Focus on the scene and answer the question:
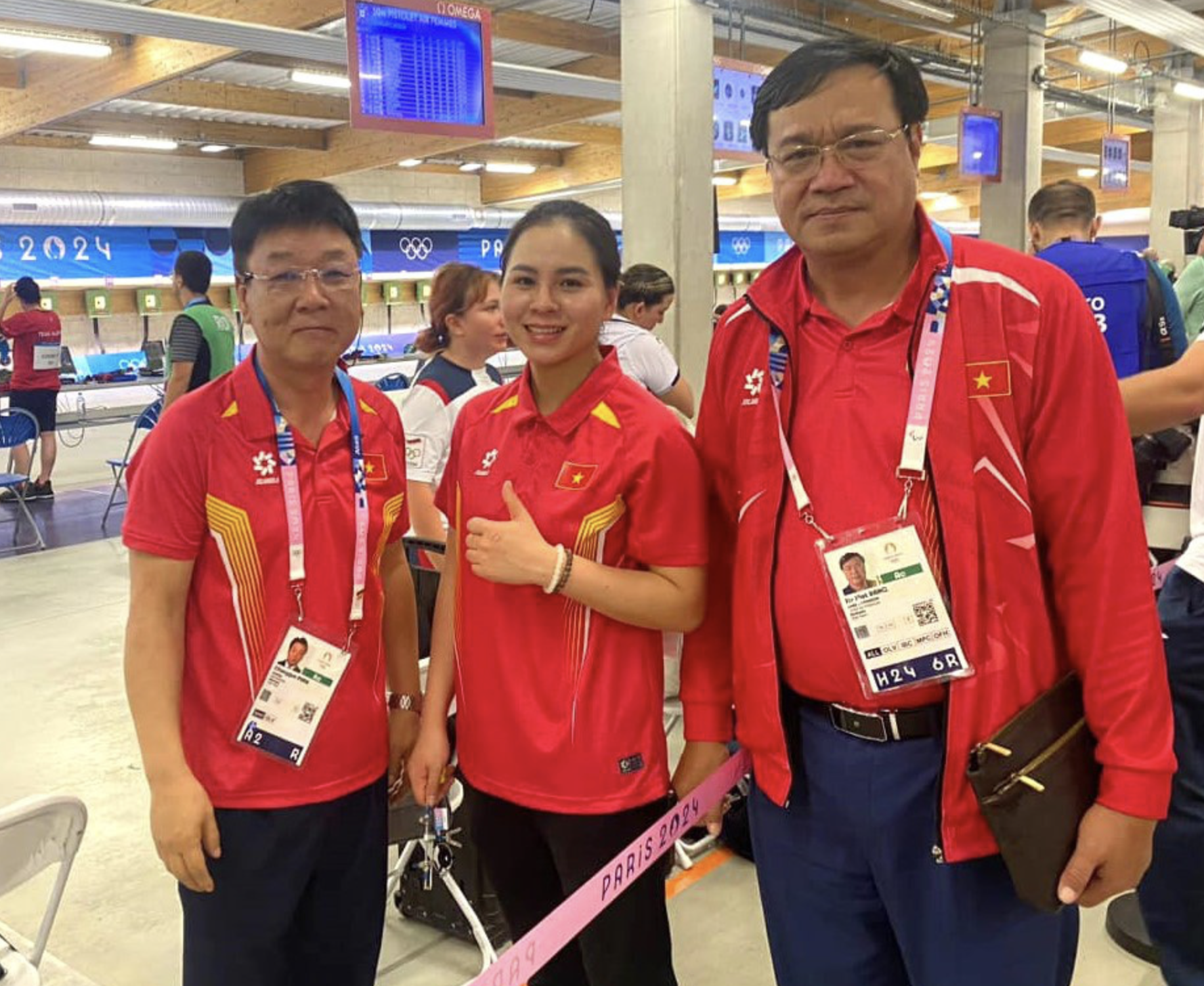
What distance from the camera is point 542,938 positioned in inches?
59.2

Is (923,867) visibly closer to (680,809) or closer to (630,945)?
(680,809)

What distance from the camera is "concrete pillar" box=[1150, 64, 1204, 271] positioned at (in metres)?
12.9

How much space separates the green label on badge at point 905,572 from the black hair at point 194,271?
5726 mm

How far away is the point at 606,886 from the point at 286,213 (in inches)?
42.2

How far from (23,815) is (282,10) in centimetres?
645

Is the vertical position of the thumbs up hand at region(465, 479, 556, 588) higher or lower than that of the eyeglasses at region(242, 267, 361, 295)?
lower

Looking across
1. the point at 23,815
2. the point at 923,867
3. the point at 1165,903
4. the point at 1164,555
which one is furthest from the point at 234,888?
the point at 1164,555

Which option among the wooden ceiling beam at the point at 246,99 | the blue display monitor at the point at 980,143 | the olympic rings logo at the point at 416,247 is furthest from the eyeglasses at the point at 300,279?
the olympic rings logo at the point at 416,247

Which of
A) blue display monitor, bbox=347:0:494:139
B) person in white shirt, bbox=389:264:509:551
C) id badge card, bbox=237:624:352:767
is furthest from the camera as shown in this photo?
blue display monitor, bbox=347:0:494:139

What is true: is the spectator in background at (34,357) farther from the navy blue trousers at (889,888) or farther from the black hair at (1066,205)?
the navy blue trousers at (889,888)

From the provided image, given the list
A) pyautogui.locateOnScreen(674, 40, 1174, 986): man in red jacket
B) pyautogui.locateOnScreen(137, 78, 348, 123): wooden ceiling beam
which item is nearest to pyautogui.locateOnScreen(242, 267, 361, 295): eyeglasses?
pyautogui.locateOnScreen(674, 40, 1174, 986): man in red jacket

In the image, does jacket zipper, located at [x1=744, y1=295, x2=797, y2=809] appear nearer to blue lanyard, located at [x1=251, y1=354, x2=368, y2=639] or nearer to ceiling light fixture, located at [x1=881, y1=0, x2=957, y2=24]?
blue lanyard, located at [x1=251, y1=354, x2=368, y2=639]

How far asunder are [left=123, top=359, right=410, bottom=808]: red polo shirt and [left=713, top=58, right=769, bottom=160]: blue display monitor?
4.93 meters

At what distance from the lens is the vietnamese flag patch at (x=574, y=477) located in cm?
156
